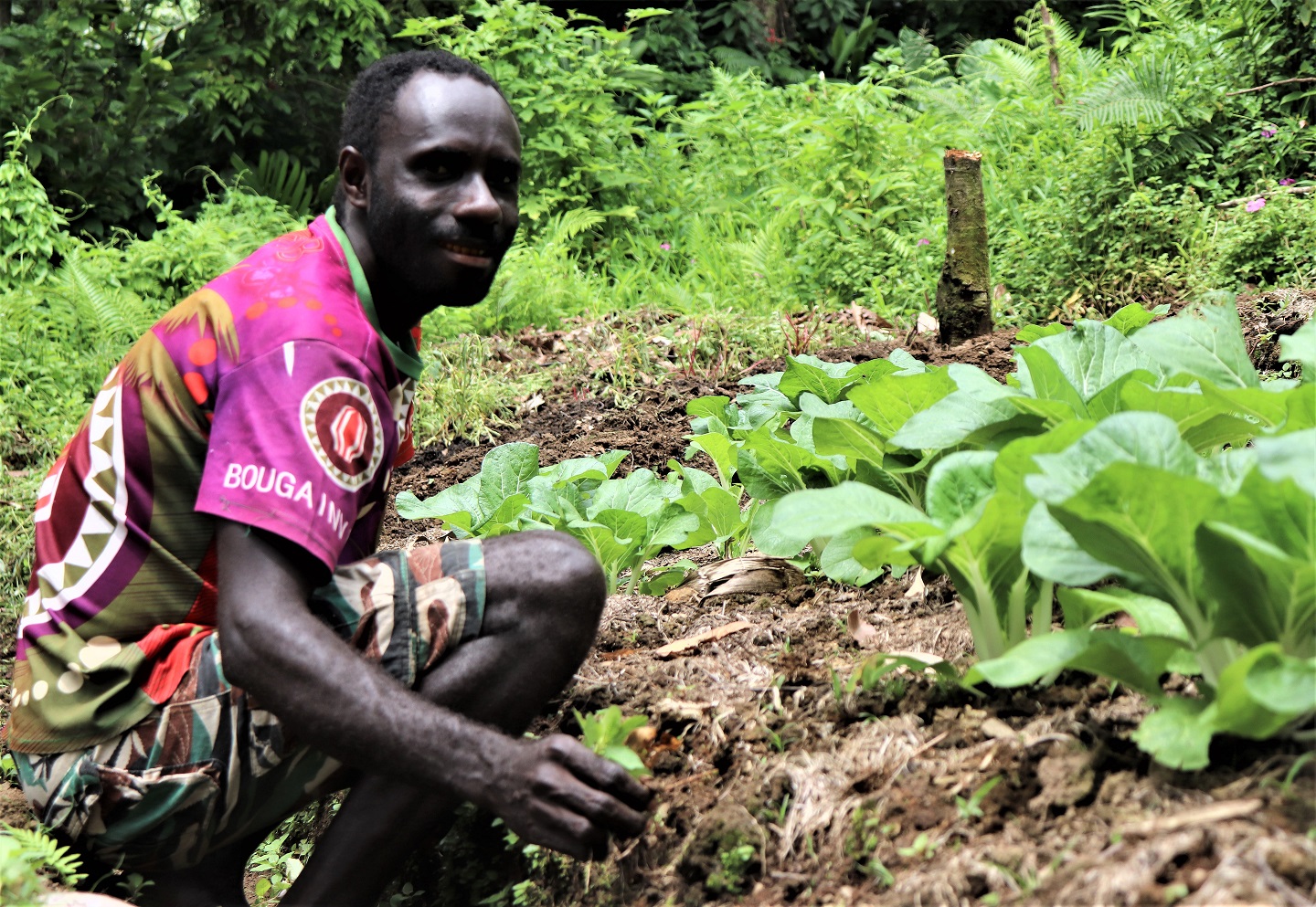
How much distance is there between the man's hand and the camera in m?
1.77

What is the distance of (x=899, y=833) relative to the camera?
172 centimetres

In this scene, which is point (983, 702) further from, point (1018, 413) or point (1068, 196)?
point (1068, 196)

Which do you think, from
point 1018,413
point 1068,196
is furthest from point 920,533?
point 1068,196

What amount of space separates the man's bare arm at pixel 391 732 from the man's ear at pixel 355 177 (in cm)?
84

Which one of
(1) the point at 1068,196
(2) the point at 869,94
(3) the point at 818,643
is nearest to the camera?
(3) the point at 818,643

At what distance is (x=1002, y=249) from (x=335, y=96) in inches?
256

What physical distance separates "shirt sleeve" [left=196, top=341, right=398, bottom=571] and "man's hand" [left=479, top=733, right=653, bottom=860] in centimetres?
49

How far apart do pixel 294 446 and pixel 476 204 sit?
676 mm

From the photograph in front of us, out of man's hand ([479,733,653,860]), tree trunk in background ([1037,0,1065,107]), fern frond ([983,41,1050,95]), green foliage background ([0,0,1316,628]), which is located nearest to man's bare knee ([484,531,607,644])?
man's hand ([479,733,653,860])

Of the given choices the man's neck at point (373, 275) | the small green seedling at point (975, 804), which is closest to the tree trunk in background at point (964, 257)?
the man's neck at point (373, 275)

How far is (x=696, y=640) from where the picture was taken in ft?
9.04

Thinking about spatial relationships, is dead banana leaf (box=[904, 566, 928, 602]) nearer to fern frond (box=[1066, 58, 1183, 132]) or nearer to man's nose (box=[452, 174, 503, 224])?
man's nose (box=[452, 174, 503, 224])

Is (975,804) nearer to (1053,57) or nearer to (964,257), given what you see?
(964,257)

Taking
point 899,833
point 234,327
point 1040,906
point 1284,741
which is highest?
point 234,327
